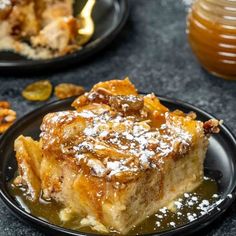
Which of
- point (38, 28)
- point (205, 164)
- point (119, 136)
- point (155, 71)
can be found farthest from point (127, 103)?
point (38, 28)

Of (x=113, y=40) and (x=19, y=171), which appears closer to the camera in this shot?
(x=19, y=171)

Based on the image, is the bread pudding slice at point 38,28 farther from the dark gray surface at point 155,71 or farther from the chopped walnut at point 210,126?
the chopped walnut at point 210,126

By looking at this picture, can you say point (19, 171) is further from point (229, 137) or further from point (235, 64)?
point (235, 64)

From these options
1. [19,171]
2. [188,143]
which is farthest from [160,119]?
[19,171]

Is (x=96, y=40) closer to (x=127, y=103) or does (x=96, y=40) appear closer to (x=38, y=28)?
(x=38, y=28)

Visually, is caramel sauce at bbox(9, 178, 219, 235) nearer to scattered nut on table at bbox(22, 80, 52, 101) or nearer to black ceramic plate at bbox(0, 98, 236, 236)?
black ceramic plate at bbox(0, 98, 236, 236)

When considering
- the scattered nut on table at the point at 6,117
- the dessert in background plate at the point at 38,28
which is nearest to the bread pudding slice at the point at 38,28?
the dessert in background plate at the point at 38,28
